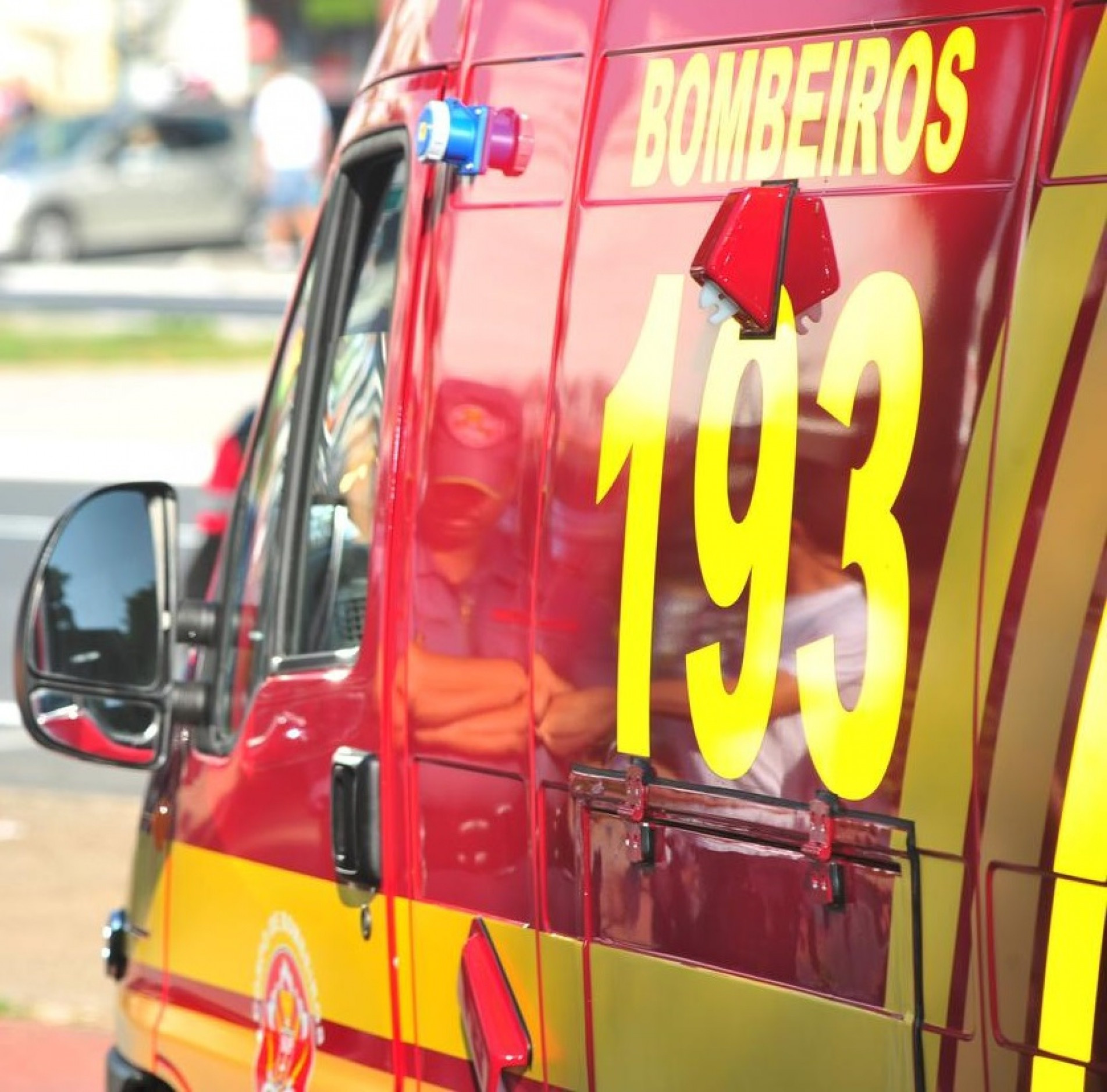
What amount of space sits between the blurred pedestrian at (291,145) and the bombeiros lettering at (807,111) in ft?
69.5

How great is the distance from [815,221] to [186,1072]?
5.86 feet

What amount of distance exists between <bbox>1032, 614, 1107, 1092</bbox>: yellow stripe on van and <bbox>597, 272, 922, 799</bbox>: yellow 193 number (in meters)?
0.23

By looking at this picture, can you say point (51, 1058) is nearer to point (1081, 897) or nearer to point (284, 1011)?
point (284, 1011)

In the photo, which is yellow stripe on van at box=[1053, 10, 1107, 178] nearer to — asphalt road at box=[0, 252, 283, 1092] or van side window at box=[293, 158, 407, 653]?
van side window at box=[293, 158, 407, 653]

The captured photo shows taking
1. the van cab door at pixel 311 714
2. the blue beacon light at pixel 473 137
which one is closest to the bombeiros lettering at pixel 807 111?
the blue beacon light at pixel 473 137

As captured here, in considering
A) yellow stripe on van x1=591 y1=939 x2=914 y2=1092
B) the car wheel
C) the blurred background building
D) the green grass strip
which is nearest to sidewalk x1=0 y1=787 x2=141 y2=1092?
yellow stripe on van x1=591 y1=939 x2=914 y2=1092

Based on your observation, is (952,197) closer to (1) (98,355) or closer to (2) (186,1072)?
(2) (186,1072)

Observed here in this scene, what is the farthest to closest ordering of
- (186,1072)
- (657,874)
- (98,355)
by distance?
(98,355) → (186,1072) → (657,874)

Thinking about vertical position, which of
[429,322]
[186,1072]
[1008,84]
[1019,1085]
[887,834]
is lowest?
[186,1072]

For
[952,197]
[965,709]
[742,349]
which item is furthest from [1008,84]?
[965,709]

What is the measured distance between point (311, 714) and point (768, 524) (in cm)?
95

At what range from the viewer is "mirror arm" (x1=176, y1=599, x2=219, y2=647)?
3.71 meters

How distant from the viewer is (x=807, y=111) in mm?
2586

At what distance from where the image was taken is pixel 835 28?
102 inches
